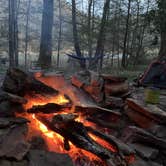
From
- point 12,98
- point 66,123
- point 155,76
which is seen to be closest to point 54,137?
point 66,123

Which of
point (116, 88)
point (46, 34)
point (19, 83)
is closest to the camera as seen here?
point (19, 83)

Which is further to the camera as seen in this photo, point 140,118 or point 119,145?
point 140,118

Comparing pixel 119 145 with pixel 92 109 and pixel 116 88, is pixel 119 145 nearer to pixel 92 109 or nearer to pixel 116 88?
pixel 92 109

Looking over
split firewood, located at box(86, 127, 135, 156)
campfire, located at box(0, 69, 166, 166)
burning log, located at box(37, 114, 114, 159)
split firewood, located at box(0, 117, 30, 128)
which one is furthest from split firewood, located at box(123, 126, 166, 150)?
split firewood, located at box(0, 117, 30, 128)

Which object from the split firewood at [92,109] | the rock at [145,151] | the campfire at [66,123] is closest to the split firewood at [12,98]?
the campfire at [66,123]

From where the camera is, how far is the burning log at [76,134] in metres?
3.85

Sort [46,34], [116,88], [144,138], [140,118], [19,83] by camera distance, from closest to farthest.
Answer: [144,138] < [19,83] < [140,118] < [116,88] < [46,34]

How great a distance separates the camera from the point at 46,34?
37.2 feet

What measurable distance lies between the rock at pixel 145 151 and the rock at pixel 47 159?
4.01 feet

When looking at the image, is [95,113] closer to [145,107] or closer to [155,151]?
[145,107]

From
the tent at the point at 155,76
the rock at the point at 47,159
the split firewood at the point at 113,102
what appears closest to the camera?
the rock at the point at 47,159

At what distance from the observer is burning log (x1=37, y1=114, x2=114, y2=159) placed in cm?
385

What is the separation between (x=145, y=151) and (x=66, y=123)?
1.32 metres

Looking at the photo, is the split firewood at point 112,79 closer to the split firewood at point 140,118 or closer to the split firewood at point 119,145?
the split firewood at point 140,118
